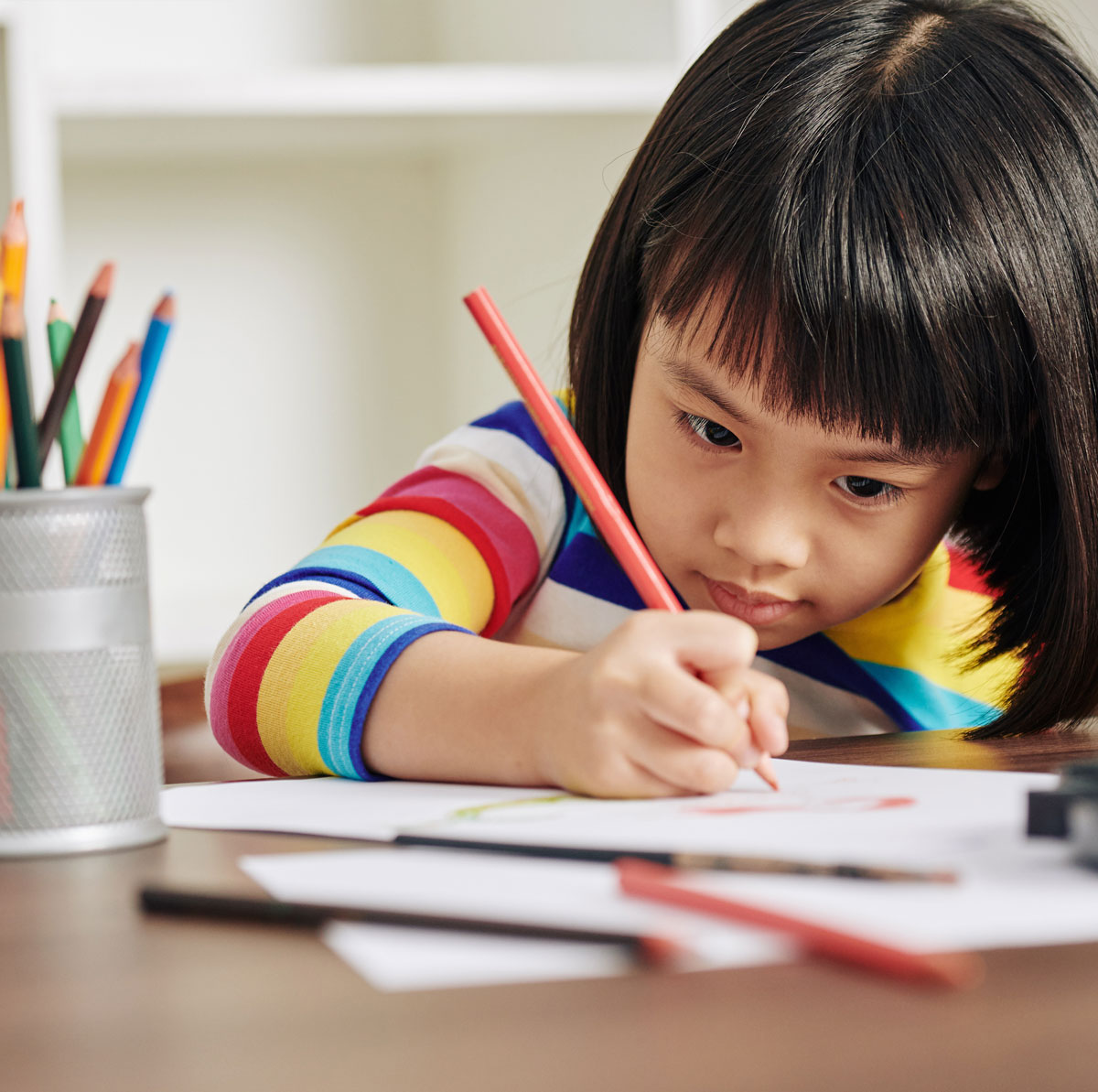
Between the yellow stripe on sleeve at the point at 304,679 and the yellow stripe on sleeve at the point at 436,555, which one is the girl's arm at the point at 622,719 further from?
the yellow stripe on sleeve at the point at 436,555

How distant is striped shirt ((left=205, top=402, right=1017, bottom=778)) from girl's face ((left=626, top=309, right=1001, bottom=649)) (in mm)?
89

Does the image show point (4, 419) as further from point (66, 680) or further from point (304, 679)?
point (304, 679)

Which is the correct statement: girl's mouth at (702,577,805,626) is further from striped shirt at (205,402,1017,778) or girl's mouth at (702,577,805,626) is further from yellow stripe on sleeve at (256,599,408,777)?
yellow stripe on sleeve at (256,599,408,777)

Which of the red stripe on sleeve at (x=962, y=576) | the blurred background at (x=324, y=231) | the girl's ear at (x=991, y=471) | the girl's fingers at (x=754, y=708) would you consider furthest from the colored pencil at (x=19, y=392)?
the blurred background at (x=324, y=231)

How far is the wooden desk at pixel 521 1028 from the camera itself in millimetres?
202

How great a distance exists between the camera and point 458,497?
787 mm

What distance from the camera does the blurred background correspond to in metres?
1.36

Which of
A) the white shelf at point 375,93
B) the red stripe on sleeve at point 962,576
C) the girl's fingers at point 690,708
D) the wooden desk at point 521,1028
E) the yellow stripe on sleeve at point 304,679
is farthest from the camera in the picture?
the white shelf at point 375,93

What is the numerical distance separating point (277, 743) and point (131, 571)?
0.18m

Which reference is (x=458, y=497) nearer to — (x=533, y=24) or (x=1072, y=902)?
(x=1072, y=902)

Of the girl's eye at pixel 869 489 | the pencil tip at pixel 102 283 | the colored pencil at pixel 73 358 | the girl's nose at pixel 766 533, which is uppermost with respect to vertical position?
the pencil tip at pixel 102 283

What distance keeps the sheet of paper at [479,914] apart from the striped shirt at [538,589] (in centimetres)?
27

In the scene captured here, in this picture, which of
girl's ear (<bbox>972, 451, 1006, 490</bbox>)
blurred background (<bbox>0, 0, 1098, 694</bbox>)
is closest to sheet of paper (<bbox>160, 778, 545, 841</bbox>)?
girl's ear (<bbox>972, 451, 1006, 490</bbox>)

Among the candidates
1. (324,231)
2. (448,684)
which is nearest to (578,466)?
(448,684)
